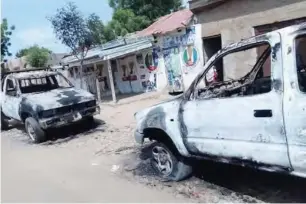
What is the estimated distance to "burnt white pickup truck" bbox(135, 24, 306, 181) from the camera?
145 inches

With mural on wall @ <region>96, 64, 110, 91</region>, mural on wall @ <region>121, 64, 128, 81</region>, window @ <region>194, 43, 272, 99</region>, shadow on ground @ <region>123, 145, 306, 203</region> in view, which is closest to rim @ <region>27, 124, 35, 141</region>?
shadow on ground @ <region>123, 145, 306, 203</region>

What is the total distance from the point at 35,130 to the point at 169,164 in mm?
5197

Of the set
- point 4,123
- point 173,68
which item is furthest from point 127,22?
point 4,123

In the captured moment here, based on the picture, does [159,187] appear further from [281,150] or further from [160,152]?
[281,150]

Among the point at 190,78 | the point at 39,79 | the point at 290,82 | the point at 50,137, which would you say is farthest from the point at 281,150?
the point at 190,78

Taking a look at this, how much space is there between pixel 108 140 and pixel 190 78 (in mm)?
7291

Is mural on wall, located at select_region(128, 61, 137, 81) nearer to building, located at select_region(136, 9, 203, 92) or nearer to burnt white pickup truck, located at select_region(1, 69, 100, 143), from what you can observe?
building, located at select_region(136, 9, 203, 92)

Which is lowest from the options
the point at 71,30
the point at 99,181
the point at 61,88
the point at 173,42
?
the point at 99,181

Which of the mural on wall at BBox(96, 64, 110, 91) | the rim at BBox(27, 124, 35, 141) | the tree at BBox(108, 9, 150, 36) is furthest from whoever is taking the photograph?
the tree at BBox(108, 9, 150, 36)

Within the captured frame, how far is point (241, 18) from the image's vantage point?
11.7 meters

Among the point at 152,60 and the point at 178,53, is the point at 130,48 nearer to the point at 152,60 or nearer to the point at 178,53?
the point at 152,60

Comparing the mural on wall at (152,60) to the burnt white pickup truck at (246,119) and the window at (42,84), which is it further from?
the burnt white pickup truck at (246,119)

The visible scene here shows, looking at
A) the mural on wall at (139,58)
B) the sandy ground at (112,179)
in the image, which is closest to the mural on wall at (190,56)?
the mural on wall at (139,58)

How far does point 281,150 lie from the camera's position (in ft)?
12.4
